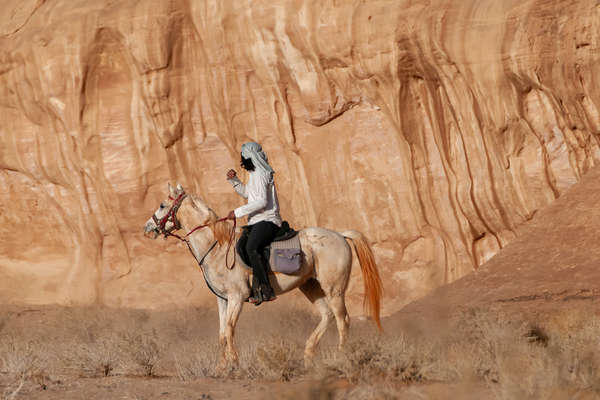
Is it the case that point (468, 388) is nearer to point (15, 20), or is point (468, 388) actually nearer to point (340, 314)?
point (340, 314)

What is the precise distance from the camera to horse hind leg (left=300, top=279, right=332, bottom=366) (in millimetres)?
9370

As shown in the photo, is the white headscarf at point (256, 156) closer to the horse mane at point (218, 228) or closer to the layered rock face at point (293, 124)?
the horse mane at point (218, 228)

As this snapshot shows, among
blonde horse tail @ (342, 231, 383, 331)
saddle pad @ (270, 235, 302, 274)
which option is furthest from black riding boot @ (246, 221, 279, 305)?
blonde horse tail @ (342, 231, 383, 331)

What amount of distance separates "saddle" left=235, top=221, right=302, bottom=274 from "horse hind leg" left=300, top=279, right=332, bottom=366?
71 cm

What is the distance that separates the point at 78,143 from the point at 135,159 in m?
1.58

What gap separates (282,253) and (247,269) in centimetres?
48

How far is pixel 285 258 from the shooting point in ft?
31.2

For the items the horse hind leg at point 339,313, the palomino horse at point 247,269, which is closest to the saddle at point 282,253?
the palomino horse at point 247,269

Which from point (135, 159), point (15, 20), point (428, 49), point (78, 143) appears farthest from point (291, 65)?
point (15, 20)

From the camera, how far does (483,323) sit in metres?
9.20

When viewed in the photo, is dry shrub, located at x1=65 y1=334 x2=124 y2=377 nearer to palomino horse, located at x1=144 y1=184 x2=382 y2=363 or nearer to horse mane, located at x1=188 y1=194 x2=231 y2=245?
palomino horse, located at x1=144 y1=184 x2=382 y2=363

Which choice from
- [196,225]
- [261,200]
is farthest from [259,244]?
[196,225]

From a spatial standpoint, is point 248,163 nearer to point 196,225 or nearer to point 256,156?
point 256,156

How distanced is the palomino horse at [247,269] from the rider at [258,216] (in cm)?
20
